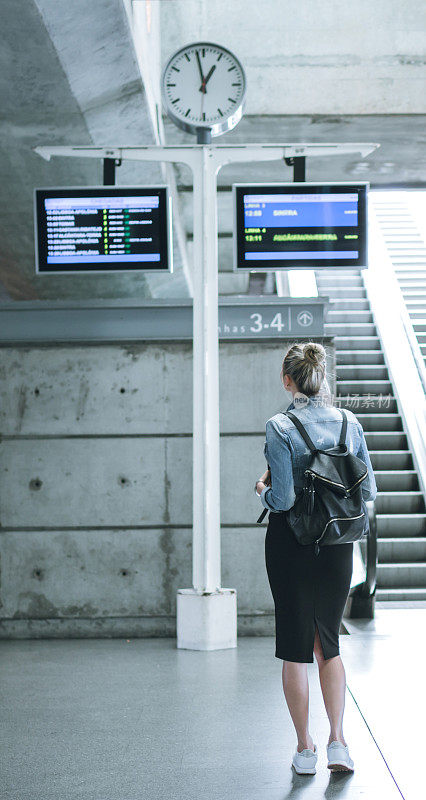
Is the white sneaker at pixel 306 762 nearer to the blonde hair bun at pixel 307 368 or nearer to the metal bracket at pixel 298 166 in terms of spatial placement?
the blonde hair bun at pixel 307 368

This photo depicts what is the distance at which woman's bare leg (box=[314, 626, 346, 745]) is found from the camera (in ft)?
11.1

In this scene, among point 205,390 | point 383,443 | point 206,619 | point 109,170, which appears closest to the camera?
point 206,619

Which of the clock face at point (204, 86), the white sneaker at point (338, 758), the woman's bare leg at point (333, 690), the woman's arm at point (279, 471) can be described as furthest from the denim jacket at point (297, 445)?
the clock face at point (204, 86)

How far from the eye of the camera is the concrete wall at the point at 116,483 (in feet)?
21.7

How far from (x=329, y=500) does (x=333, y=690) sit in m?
0.70

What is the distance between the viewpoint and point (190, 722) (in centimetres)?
416

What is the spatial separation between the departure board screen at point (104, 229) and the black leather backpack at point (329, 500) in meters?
3.27

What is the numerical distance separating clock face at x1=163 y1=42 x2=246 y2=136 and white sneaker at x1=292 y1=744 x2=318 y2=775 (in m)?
4.34

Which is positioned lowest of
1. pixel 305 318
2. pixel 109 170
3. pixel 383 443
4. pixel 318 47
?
pixel 305 318

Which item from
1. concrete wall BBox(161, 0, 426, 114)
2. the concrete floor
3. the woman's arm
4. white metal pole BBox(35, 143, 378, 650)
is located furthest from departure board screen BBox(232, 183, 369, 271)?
concrete wall BBox(161, 0, 426, 114)

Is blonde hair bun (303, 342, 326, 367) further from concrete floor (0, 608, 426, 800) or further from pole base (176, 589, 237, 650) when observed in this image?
pole base (176, 589, 237, 650)

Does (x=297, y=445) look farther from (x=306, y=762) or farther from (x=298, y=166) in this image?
(x=298, y=166)

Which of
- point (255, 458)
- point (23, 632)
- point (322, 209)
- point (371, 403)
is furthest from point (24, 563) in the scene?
point (371, 403)

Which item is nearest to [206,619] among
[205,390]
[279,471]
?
[205,390]
